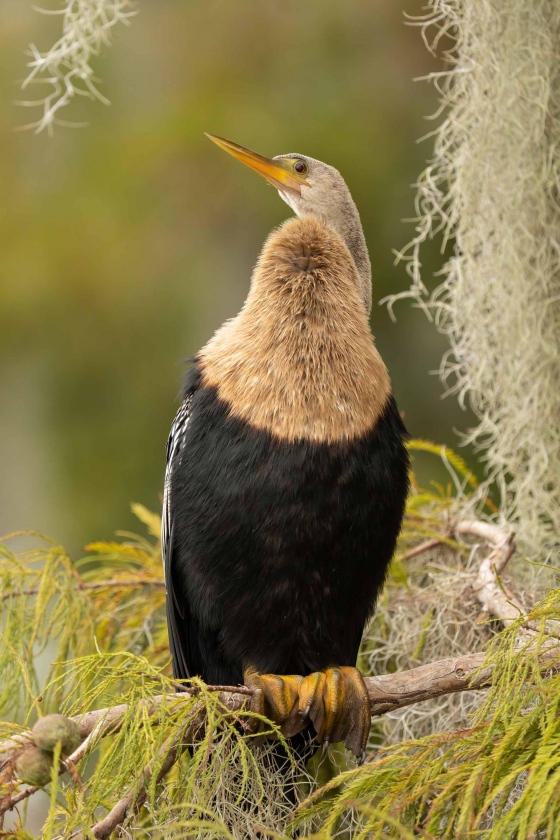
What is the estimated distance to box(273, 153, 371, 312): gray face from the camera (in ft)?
7.87

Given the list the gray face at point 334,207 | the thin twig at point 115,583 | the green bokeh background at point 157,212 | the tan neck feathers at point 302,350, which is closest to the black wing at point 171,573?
the tan neck feathers at point 302,350

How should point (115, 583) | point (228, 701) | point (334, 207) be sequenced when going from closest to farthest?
point (228, 701) → point (334, 207) → point (115, 583)

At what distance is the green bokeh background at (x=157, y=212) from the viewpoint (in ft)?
16.8

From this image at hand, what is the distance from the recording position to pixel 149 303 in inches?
226

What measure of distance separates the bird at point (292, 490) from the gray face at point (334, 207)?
0.60 ft

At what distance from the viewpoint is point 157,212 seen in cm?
563

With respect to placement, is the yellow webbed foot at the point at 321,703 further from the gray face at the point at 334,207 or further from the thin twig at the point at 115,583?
the gray face at the point at 334,207

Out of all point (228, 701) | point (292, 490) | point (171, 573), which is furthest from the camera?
point (171, 573)

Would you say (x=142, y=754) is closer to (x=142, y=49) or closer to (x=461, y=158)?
(x=461, y=158)

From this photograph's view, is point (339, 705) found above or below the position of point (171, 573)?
below

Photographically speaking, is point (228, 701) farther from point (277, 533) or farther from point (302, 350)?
point (302, 350)

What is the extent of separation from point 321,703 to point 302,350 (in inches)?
27.8

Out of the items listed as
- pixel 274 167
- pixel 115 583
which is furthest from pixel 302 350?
pixel 115 583

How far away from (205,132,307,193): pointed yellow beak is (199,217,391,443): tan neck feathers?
0.25m
